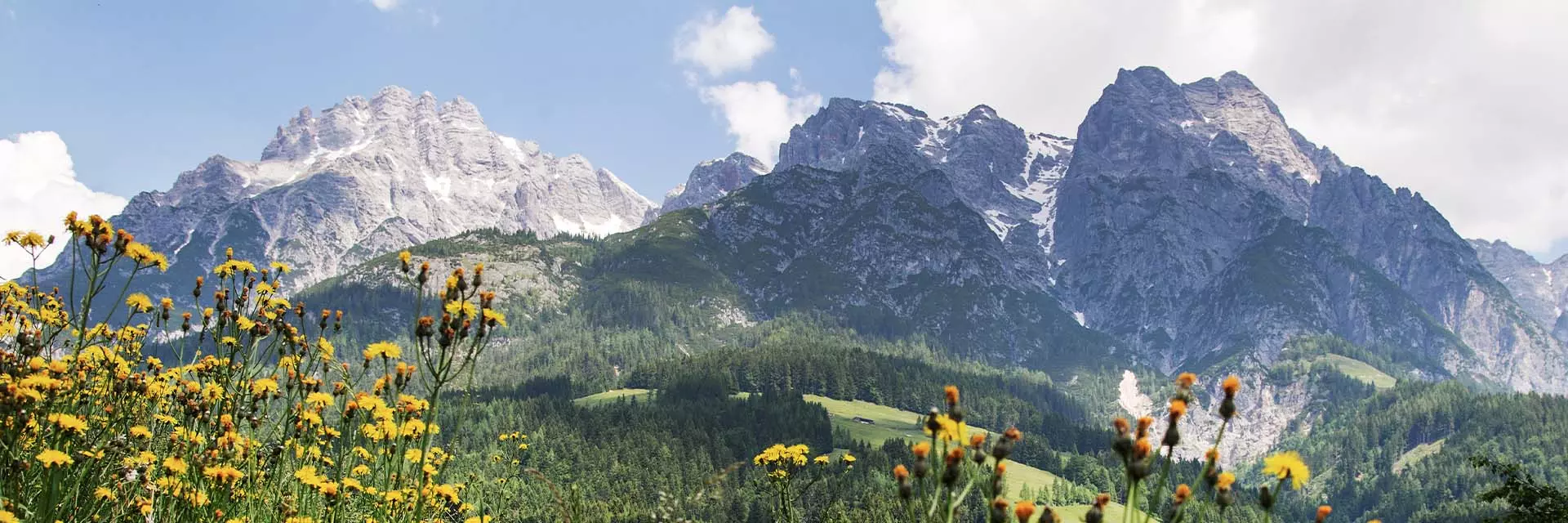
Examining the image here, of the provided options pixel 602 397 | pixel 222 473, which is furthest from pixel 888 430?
pixel 222 473

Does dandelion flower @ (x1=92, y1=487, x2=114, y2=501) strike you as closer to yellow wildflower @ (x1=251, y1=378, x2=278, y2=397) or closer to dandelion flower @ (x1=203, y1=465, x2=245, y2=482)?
dandelion flower @ (x1=203, y1=465, x2=245, y2=482)

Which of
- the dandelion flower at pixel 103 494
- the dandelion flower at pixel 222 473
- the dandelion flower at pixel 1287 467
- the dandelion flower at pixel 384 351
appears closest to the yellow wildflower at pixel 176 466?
the dandelion flower at pixel 222 473

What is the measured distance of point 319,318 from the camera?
6.57 meters

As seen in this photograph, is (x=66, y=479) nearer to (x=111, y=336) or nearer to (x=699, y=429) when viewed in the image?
(x=111, y=336)

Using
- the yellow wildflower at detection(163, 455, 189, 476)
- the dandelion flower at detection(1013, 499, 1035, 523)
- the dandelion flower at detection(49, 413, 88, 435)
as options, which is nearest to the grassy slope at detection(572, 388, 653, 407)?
the yellow wildflower at detection(163, 455, 189, 476)

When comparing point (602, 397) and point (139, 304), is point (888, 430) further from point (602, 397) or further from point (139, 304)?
point (139, 304)

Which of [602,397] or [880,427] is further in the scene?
[602,397]

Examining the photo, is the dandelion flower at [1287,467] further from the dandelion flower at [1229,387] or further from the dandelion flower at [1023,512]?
the dandelion flower at [1023,512]

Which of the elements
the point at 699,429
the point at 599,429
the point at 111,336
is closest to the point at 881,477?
the point at 699,429

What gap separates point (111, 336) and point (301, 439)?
2.90m

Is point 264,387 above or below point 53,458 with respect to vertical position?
above

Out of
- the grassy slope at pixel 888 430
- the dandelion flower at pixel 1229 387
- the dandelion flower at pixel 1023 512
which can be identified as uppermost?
the dandelion flower at pixel 1229 387

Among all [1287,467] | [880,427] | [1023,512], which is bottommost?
[880,427]

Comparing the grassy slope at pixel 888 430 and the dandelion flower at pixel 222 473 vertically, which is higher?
the dandelion flower at pixel 222 473
